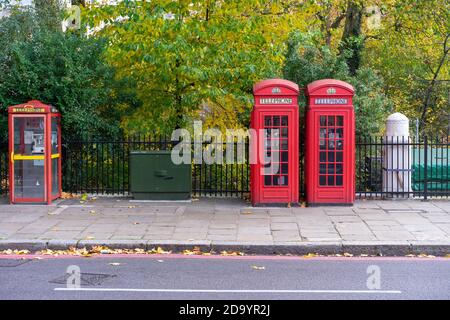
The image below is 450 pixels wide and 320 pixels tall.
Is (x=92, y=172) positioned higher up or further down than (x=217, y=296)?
higher up

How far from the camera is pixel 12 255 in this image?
28.8 feet

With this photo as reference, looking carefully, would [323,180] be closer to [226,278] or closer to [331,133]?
[331,133]

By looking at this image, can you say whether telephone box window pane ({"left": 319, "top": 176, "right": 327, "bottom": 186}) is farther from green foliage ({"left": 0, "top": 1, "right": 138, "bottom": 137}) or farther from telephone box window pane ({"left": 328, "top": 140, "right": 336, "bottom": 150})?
green foliage ({"left": 0, "top": 1, "right": 138, "bottom": 137})

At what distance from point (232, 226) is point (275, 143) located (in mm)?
2518

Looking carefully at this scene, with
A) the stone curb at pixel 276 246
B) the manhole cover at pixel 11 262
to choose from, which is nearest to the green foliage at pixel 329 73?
the stone curb at pixel 276 246

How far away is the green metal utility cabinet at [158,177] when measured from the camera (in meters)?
12.8

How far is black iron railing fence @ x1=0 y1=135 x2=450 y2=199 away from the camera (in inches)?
523

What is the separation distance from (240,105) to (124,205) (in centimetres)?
426

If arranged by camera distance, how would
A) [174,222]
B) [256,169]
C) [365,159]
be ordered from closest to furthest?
[174,222]
[256,169]
[365,159]

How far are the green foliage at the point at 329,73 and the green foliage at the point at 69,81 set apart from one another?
4.28m

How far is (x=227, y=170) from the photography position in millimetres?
14773

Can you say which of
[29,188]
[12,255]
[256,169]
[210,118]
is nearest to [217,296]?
[12,255]

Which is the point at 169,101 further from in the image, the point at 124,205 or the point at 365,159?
the point at 365,159

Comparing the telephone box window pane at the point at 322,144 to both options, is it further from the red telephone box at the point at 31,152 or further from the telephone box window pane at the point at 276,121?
the red telephone box at the point at 31,152
